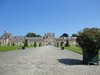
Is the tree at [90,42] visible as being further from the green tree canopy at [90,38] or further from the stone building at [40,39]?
the stone building at [40,39]

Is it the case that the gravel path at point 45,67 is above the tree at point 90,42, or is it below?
below

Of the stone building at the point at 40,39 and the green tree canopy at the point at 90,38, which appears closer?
the green tree canopy at the point at 90,38

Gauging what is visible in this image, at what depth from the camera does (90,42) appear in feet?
50.8

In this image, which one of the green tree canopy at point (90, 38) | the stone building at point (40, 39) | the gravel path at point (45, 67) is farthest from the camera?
the stone building at point (40, 39)

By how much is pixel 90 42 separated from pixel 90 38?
1.15ft

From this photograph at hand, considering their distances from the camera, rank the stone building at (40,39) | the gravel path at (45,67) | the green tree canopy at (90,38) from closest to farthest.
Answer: the gravel path at (45,67), the green tree canopy at (90,38), the stone building at (40,39)

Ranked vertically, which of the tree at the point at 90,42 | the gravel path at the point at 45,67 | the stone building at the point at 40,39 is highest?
the stone building at the point at 40,39

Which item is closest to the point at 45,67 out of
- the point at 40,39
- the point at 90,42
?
the point at 90,42

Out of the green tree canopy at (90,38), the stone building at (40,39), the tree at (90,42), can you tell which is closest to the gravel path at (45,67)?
the tree at (90,42)

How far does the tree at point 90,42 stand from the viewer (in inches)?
603

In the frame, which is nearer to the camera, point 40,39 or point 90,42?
point 90,42

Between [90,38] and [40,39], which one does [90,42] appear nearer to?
[90,38]

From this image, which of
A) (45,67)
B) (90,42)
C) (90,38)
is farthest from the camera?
(90,42)

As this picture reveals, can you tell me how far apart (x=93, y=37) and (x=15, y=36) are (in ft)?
543
